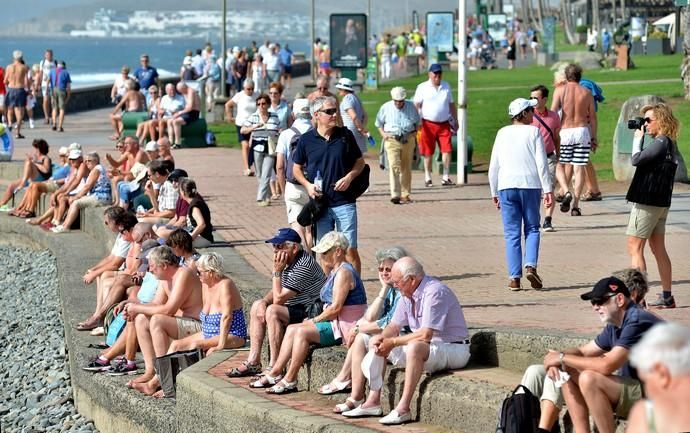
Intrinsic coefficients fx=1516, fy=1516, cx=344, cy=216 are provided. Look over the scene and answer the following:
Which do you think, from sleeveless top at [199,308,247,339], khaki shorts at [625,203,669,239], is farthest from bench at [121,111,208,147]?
khaki shorts at [625,203,669,239]

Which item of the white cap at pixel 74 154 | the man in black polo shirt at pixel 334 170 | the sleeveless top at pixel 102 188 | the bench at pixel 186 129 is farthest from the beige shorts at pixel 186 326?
the bench at pixel 186 129

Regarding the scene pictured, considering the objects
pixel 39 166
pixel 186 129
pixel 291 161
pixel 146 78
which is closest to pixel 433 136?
pixel 39 166

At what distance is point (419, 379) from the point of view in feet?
28.4

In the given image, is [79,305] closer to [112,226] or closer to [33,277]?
[112,226]

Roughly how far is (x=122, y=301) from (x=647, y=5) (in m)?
91.8

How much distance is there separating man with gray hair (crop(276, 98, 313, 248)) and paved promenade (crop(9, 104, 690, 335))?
66cm

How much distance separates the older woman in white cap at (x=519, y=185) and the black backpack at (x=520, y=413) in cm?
427

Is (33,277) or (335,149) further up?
(335,149)

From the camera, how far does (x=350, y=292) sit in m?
9.80

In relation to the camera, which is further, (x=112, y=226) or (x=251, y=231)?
(x=251, y=231)

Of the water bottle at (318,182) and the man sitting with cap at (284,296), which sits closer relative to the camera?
the man sitting with cap at (284,296)

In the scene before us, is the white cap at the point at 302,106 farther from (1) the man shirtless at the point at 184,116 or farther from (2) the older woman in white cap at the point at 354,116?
(1) the man shirtless at the point at 184,116

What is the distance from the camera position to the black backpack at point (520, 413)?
7562 mm

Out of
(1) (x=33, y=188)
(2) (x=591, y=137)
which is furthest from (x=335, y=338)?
(1) (x=33, y=188)
